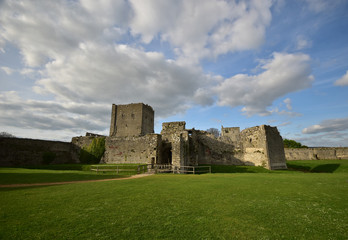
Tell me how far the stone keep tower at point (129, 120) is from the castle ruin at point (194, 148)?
41.6 feet

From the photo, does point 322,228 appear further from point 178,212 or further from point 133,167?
point 133,167

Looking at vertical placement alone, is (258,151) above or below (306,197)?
above

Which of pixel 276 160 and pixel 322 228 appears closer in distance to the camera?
pixel 322 228

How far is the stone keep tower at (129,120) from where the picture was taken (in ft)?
143

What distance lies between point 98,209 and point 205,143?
23.6 meters

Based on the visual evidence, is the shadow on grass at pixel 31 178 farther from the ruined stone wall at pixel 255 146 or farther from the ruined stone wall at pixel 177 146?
the ruined stone wall at pixel 255 146

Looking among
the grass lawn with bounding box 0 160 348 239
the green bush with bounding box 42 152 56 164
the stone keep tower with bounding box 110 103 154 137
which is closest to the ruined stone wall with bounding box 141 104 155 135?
the stone keep tower with bounding box 110 103 154 137

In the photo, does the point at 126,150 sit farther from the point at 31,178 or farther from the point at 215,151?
the point at 31,178

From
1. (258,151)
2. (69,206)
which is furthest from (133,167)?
(258,151)

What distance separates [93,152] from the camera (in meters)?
30.4

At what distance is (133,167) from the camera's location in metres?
20.0

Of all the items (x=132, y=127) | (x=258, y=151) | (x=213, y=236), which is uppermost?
(x=132, y=127)

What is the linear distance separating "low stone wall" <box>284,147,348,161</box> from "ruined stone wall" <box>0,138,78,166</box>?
47.4 meters

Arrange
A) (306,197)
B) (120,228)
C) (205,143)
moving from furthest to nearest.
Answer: (205,143), (306,197), (120,228)
